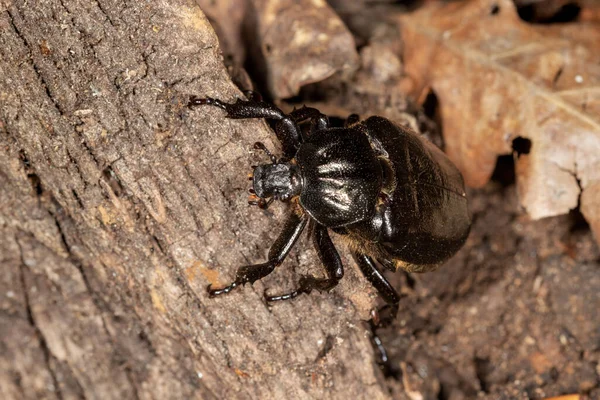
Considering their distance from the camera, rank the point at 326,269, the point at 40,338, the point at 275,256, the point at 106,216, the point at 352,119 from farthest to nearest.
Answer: the point at 352,119
the point at 326,269
the point at 275,256
the point at 106,216
the point at 40,338

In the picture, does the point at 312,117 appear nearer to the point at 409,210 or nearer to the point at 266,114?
the point at 266,114

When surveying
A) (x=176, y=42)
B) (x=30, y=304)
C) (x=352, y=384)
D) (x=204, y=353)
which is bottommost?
(x=352, y=384)

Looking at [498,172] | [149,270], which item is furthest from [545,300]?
[149,270]

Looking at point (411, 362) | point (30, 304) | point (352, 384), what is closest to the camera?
point (30, 304)

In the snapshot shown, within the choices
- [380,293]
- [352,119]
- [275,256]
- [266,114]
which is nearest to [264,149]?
[266,114]

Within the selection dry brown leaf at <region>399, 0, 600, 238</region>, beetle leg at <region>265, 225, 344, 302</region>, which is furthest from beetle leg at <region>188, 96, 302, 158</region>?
dry brown leaf at <region>399, 0, 600, 238</region>

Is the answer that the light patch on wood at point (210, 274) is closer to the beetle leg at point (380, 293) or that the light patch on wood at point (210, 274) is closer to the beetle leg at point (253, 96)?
the beetle leg at point (380, 293)

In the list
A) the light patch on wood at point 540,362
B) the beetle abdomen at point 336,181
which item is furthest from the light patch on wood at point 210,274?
the light patch on wood at point 540,362

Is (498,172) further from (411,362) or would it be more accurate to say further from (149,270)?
(149,270)
